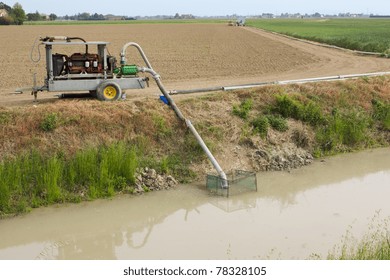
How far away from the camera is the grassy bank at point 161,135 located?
42.7 ft

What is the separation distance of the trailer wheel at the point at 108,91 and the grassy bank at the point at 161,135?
476mm

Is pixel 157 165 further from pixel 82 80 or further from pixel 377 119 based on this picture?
pixel 377 119

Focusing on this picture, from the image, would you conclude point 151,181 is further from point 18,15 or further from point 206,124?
point 18,15

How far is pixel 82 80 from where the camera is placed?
15398 millimetres

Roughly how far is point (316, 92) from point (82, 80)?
842cm

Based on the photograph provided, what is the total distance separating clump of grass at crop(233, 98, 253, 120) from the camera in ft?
54.6

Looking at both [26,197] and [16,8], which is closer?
[26,197]

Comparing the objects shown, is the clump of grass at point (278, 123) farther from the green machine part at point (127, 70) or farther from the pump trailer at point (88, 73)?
the green machine part at point (127, 70)

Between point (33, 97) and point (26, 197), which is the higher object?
point (33, 97)

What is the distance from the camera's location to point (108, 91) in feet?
51.8

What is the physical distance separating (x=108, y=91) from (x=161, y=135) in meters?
2.28

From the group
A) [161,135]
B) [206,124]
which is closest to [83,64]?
[161,135]

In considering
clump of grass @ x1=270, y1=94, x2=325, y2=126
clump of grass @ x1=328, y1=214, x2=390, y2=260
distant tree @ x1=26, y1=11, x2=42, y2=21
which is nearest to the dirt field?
clump of grass @ x1=270, y1=94, x2=325, y2=126

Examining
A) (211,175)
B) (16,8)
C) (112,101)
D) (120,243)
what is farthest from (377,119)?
(16,8)
